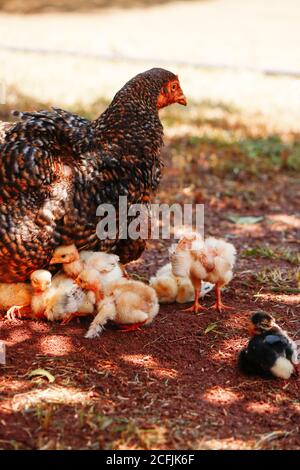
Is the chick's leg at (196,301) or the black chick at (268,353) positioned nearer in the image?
the black chick at (268,353)

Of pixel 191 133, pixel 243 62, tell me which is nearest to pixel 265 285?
pixel 191 133

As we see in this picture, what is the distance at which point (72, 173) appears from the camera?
14.0 feet

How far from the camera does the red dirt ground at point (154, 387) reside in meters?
3.15

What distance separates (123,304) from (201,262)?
1.89 feet

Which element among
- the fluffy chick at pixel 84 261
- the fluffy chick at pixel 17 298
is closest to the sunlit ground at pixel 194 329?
the fluffy chick at pixel 17 298

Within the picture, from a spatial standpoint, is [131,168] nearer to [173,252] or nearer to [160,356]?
[173,252]

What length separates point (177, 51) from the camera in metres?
13.8

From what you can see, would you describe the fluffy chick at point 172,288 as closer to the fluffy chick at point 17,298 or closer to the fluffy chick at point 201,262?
the fluffy chick at point 201,262

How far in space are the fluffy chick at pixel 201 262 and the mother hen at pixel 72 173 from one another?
31 centimetres

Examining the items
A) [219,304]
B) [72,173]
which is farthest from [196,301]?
[72,173]

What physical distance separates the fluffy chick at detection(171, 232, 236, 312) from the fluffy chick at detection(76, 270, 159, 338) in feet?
1.00

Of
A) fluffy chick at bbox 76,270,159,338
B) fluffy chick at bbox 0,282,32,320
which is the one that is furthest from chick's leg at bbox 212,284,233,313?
fluffy chick at bbox 0,282,32,320

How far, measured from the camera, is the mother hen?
160 inches

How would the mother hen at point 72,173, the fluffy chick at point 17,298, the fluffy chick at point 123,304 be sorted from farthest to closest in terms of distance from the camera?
the fluffy chick at point 17,298 < the fluffy chick at point 123,304 < the mother hen at point 72,173
